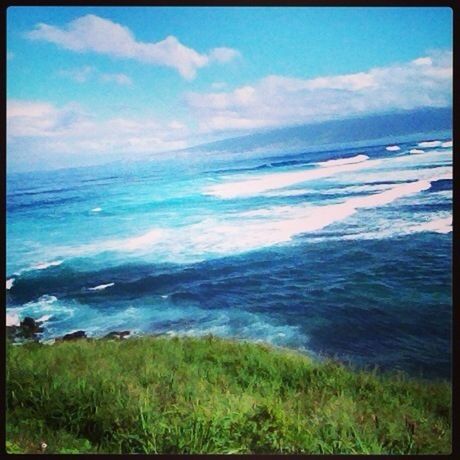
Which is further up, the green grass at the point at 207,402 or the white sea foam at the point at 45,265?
the white sea foam at the point at 45,265

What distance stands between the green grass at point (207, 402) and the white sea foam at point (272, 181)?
1.95ft

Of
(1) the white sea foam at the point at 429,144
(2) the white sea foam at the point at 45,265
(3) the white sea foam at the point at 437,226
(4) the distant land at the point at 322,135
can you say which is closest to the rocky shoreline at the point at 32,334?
(2) the white sea foam at the point at 45,265

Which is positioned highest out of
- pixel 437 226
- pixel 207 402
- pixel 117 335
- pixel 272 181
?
pixel 272 181

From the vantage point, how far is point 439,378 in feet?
8.50

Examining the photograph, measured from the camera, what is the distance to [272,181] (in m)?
2.71

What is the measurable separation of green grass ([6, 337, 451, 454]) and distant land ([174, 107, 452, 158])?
79cm

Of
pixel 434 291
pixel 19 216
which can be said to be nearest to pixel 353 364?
pixel 434 291

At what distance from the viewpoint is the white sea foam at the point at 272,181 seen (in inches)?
106

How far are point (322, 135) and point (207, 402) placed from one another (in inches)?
45.7

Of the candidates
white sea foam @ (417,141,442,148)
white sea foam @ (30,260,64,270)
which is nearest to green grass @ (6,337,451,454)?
white sea foam @ (30,260,64,270)

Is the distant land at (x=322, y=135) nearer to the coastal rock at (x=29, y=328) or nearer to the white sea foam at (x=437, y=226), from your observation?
the white sea foam at (x=437, y=226)

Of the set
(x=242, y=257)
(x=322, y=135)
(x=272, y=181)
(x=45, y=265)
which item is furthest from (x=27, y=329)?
(x=322, y=135)

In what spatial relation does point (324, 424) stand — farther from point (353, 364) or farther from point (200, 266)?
point (200, 266)

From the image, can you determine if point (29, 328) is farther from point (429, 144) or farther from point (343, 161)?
point (429, 144)
